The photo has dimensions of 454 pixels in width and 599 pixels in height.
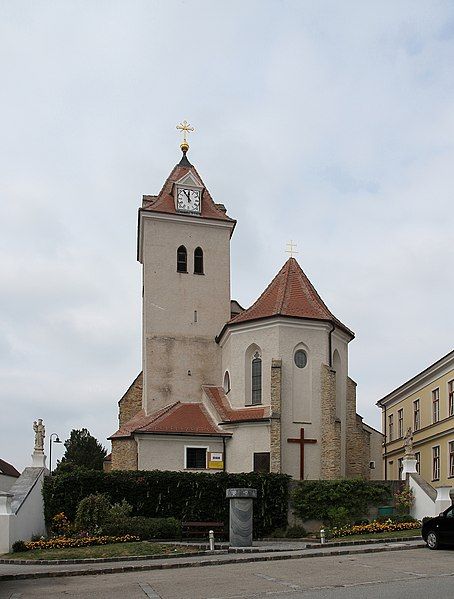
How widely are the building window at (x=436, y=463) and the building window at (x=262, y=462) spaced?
12.3 m

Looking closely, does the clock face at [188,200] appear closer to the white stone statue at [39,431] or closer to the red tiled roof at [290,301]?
the red tiled roof at [290,301]

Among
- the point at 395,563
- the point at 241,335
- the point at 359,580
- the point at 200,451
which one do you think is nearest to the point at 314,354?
the point at 241,335

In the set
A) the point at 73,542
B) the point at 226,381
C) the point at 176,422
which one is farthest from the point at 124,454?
the point at 73,542

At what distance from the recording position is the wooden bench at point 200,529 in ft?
95.9

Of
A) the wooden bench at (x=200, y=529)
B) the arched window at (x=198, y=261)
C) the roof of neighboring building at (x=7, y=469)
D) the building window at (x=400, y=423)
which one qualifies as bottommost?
the roof of neighboring building at (x=7, y=469)

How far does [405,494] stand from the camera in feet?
103

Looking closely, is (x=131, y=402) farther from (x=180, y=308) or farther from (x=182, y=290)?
(x=182, y=290)

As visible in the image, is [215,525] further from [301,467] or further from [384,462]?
[384,462]

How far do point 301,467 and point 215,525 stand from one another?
8481mm

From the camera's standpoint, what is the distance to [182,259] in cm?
4522

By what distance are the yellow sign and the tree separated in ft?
106

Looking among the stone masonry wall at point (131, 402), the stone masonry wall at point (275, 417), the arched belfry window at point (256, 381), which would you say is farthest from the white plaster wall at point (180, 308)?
the stone masonry wall at point (275, 417)

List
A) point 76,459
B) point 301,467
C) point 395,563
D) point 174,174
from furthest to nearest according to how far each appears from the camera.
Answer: point 76,459, point 174,174, point 301,467, point 395,563

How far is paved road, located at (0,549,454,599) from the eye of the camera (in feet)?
47.9
